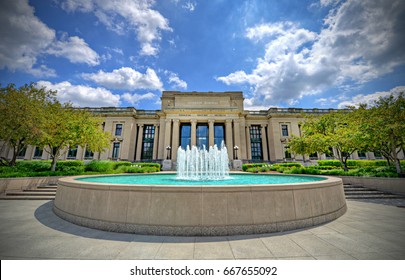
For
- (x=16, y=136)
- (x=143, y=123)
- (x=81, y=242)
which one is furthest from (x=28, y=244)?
(x=143, y=123)

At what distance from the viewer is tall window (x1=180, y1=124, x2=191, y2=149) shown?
34.9 metres

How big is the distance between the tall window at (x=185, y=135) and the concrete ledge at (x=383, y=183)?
27.5 metres

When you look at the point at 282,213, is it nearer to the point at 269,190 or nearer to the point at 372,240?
the point at 269,190

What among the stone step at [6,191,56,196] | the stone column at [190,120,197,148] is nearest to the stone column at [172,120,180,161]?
the stone column at [190,120,197,148]

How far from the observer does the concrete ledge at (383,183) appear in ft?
32.4

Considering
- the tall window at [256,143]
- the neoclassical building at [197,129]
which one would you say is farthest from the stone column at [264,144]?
the tall window at [256,143]

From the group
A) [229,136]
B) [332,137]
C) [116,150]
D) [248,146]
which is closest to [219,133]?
[229,136]

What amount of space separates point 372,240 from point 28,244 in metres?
8.38

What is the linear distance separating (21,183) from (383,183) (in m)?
24.0

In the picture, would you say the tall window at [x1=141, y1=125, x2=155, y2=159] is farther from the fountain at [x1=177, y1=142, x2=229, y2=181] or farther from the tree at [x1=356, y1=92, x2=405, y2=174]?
the tree at [x1=356, y1=92, x2=405, y2=174]

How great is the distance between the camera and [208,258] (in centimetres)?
324

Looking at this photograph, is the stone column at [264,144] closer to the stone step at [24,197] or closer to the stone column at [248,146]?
the stone column at [248,146]

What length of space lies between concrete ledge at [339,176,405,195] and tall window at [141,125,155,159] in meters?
35.0

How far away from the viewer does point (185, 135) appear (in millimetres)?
35594
